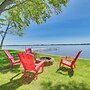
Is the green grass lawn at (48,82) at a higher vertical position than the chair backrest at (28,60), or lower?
lower

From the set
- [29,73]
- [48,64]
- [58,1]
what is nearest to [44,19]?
[58,1]

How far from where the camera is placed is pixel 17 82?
334 inches

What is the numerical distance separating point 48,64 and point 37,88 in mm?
4762

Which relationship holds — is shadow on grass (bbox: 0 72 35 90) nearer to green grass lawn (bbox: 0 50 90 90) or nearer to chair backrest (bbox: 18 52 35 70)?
green grass lawn (bbox: 0 50 90 90)

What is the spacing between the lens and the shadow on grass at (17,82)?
25.6 feet

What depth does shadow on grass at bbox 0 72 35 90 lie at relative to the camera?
780cm

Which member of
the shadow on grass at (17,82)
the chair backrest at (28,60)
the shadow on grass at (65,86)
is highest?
the chair backrest at (28,60)

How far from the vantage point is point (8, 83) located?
8336 mm

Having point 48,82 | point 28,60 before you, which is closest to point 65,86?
point 48,82

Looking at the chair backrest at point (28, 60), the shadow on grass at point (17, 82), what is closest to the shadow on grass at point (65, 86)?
the shadow on grass at point (17, 82)

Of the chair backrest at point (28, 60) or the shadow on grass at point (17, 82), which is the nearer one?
the shadow on grass at point (17, 82)

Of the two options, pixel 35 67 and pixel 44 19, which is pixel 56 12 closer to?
pixel 44 19

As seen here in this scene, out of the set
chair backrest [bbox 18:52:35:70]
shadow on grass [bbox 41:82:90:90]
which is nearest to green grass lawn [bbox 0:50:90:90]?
shadow on grass [bbox 41:82:90:90]

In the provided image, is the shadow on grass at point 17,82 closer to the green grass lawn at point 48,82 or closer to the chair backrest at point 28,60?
the green grass lawn at point 48,82
